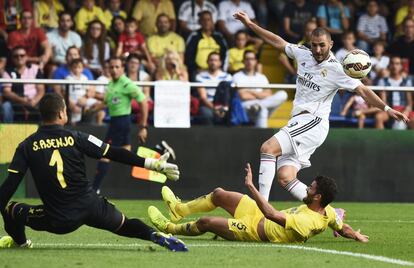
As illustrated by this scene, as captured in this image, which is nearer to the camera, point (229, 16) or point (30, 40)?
point (30, 40)

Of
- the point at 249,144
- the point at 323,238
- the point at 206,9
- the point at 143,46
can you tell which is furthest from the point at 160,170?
the point at 206,9

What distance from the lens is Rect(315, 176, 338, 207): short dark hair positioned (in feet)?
35.1

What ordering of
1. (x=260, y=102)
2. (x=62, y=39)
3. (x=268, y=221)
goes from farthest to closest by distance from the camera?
(x=62, y=39) < (x=260, y=102) < (x=268, y=221)

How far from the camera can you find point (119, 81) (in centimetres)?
1803

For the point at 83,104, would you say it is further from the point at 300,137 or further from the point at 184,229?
the point at 184,229

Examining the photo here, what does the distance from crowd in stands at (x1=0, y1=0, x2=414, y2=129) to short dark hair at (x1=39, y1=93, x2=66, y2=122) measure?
9.08 m

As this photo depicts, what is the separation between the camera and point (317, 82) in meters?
13.0

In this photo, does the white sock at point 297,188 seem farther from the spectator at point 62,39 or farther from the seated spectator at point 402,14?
the seated spectator at point 402,14

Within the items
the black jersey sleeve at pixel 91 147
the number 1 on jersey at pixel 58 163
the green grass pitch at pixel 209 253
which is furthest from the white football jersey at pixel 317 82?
the number 1 on jersey at pixel 58 163

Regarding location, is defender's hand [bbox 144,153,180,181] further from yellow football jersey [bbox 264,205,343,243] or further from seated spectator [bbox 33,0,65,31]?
seated spectator [bbox 33,0,65,31]

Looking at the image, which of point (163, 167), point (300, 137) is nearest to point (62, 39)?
point (300, 137)

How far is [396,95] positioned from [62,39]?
6.15 metres

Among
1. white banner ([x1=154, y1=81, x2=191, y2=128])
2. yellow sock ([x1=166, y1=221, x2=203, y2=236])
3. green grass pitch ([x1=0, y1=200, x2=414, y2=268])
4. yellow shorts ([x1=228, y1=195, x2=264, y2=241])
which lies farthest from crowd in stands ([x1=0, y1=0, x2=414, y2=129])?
yellow shorts ([x1=228, y1=195, x2=264, y2=241])

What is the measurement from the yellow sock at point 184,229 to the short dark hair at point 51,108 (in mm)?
2100
